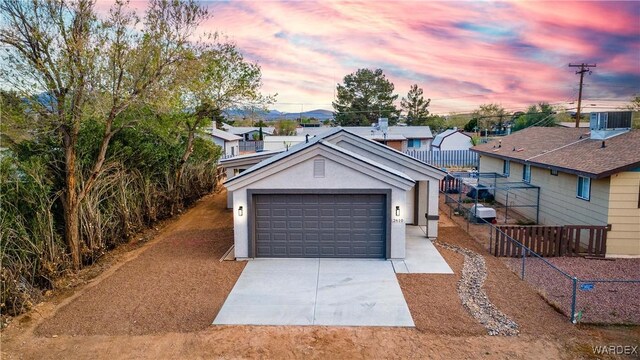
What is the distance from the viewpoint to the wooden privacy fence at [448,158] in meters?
40.4

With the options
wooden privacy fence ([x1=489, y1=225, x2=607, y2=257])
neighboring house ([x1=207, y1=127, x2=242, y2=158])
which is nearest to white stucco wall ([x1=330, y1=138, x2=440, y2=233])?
wooden privacy fence ([x1=489, y1=225, x2=607, y2=257])

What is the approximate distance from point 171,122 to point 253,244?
982 centimetres

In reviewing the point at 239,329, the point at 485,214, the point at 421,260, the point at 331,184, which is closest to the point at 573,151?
the point at 485,214

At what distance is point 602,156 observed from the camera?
1461 centimetres

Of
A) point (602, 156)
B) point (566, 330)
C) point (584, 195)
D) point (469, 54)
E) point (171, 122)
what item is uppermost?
point (469, 54)

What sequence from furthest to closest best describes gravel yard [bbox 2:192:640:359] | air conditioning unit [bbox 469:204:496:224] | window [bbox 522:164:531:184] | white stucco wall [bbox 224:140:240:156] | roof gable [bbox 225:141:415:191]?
1. white stucco wall [bbox 224:140:240:156]
2. window [bbox 522:164:531:184]
3. air conditioning unit [bbox 469:204:496:224]
4. roof gable [bbox 225:141:415:191]
5. gravel yard [bbox 2:192:640:359]

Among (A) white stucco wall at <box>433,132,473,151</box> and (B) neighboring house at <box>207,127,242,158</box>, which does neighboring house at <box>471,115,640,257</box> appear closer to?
(A) white stucco wall at <box>433,132,473,151</box>

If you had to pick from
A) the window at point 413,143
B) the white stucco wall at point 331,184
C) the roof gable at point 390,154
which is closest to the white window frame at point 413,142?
the window at point 413,143

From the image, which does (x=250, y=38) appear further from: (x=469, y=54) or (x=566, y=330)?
(x=566, y=330)

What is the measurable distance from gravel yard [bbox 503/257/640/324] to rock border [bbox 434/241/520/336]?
107 cm

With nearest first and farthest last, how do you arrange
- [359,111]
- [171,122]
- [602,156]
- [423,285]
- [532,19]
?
[423,285]
[602,156]
[532,19]
[171,122]
[359,111]

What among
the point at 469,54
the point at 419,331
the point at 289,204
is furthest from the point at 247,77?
the point at 419,331

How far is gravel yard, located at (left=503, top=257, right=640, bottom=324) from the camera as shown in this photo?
9.23 m

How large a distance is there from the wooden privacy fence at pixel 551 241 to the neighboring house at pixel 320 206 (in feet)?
11.3
